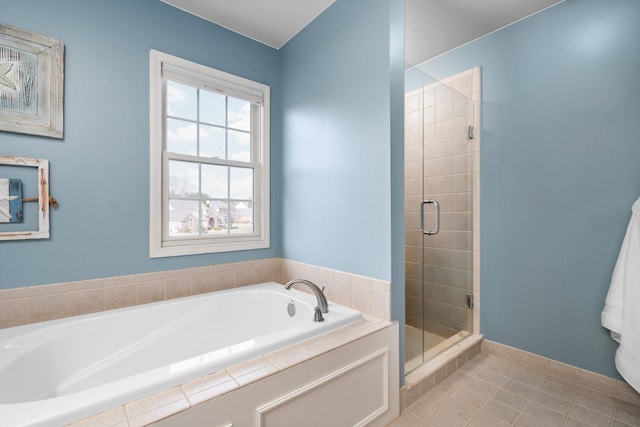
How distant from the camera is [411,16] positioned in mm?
2143

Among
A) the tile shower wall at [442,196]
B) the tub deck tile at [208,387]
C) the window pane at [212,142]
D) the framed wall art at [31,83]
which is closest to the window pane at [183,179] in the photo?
the window pane at [212,142]

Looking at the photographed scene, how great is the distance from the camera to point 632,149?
1.74 m

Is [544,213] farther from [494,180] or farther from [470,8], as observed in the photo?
[470,8]

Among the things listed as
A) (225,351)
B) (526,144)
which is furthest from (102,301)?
(526,144)

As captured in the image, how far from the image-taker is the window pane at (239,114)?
2383 millimetres

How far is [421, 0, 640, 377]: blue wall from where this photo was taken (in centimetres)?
179

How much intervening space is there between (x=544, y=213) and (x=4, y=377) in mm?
3144

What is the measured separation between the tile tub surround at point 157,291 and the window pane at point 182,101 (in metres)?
1.14

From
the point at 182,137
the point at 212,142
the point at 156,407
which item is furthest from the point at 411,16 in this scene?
the point at 156,407

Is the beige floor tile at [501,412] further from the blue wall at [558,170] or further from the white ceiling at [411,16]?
the white ceiling at [411,16]

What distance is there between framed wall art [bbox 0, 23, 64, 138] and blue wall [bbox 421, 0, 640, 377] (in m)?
2.95

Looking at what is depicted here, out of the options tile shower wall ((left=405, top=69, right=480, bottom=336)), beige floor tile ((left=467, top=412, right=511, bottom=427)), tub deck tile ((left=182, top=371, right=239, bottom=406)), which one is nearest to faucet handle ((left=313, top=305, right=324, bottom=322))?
tub deck tile ((left=182, top=371, right=239, bottom=406))

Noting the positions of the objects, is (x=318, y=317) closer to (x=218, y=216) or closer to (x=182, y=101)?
(x=218, y=216)

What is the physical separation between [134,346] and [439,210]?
2257 millimetres
